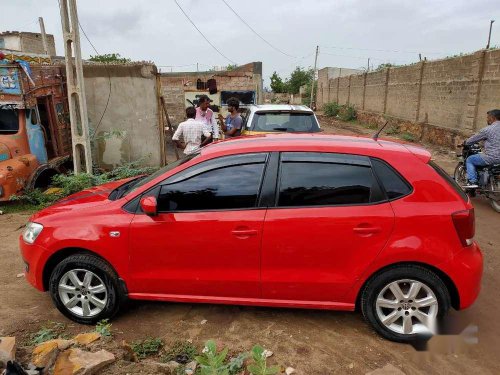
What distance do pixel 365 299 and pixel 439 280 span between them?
1.91 ft

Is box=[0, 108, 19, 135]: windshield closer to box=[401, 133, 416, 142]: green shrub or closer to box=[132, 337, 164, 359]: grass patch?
box=[132, 337, 164, 359]: grass patch

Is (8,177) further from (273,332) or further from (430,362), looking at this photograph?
(430,362)

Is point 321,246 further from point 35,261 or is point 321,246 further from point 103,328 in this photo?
point 35,261

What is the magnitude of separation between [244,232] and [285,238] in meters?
0.33

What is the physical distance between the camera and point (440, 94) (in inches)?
575

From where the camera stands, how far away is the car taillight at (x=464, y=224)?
9.68 feet

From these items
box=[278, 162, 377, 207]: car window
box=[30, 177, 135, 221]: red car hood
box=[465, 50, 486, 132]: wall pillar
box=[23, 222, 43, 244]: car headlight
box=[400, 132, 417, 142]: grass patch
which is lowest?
box=[400, 132, 417, 142]: grass patch

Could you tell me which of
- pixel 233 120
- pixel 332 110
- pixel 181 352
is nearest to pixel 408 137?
pixel 233 120

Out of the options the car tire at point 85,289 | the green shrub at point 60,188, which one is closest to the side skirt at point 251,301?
the car tire at point 85,289

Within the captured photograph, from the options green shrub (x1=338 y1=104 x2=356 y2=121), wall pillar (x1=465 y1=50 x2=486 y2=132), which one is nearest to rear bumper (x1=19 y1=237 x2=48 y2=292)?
wall pillar (x1=465 y1=50 x2=486 y2=132)

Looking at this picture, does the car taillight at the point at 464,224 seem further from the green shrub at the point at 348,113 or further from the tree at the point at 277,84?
the tree at the point at 277,84

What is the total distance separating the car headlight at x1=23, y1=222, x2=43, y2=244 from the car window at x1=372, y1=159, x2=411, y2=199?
9.53ft

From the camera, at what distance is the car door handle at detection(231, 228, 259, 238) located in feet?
10.1

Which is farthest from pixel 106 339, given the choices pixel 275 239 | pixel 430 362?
pixel 430 362
